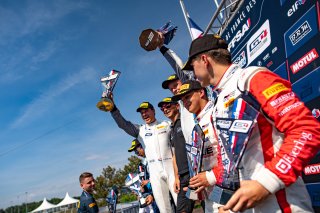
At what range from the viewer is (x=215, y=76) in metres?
1.85

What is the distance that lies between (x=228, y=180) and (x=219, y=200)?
5.3 inches

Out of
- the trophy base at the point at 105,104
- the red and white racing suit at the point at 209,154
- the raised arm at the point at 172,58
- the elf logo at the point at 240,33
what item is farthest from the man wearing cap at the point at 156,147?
the elf logo at the point at 240,33

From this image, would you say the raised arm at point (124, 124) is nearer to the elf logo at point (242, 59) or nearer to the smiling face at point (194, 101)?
the smiling face at point (194, 101)

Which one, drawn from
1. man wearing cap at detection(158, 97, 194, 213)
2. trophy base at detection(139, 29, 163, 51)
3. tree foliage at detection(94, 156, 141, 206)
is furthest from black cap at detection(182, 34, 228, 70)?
tree foliage at detection(94, 156, 141, 206)

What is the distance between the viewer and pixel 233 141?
154cm

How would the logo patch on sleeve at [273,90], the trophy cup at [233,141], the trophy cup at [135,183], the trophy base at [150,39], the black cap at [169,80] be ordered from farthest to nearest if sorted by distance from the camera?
the trophy cup at [135,183] → the black cap at [169,80] → the trophy base at [150,39] → the trophy cup at [233,141] → the logo patch on sleeve at [273,90]

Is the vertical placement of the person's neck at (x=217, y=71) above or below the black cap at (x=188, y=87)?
below

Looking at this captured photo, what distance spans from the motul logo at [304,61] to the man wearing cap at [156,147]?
2.23 meters

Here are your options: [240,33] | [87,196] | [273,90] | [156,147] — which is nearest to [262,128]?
[273,90]

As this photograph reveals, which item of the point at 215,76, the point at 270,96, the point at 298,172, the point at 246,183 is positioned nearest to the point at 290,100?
the point at 270,96

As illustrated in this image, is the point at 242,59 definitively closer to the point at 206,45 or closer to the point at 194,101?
the point at 194,101

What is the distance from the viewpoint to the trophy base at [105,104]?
4.28 meters

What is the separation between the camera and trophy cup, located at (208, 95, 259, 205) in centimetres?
147

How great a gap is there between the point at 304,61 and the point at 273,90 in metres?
1.84
